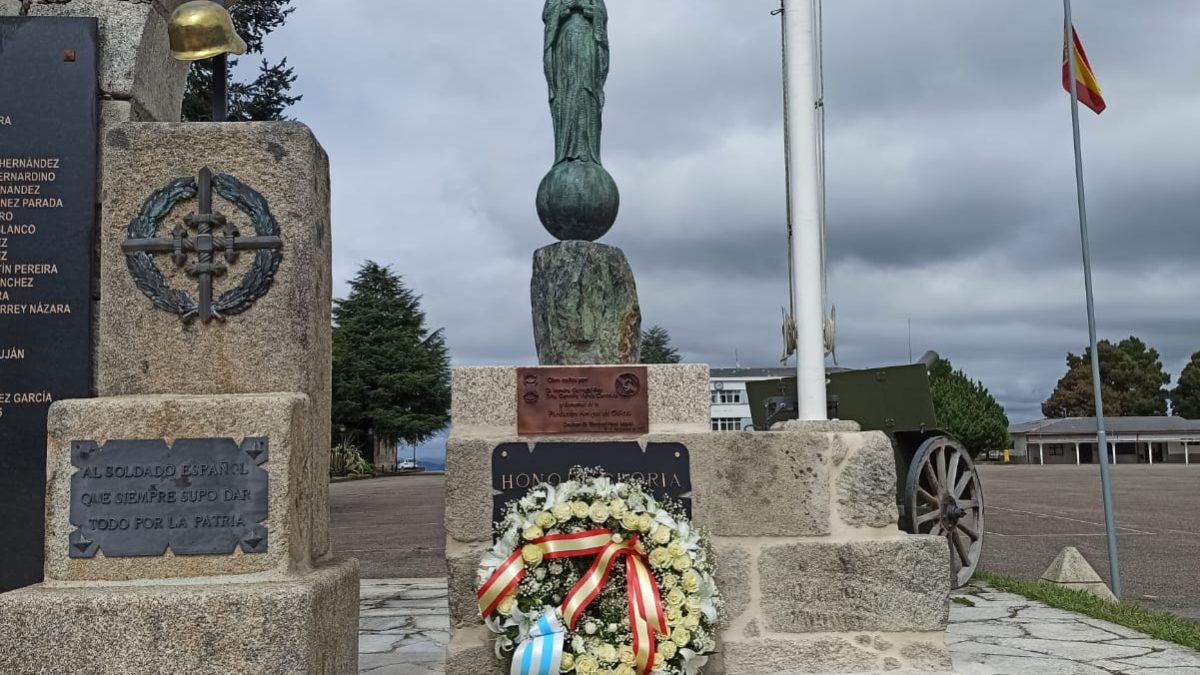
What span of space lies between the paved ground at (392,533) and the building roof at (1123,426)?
44.2 metres

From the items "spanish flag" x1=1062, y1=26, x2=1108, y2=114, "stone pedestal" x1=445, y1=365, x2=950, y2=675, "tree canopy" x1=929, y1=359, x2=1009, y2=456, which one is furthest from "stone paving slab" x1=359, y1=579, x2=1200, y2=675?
"tree canopy" x1=929, y1=359, x2=1009, y2=456

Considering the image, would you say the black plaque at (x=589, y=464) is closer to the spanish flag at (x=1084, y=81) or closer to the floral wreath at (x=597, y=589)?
the floral wreath at (x=597, y=589)

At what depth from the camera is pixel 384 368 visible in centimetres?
3641

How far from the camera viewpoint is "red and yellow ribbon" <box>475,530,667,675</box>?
3.43 m

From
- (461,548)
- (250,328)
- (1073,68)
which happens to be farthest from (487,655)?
(1073,68)

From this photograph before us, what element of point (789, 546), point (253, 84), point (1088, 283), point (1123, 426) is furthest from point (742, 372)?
point (789, 546)

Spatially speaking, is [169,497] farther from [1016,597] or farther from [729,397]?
[729,397]

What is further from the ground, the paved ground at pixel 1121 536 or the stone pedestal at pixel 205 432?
the stone pedestal at pixel 205 432

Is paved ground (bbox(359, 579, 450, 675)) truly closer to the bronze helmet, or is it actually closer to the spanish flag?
the bronze helmet

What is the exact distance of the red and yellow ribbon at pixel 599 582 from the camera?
3.43 m

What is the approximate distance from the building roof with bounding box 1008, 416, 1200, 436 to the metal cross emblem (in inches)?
2189

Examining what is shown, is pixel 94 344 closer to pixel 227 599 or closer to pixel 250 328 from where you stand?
pixel 250 328

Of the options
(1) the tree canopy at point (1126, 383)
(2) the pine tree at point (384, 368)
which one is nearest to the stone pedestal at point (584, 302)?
(2) the pine tree at point (384, 368)

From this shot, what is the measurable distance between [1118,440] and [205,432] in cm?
6268
